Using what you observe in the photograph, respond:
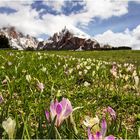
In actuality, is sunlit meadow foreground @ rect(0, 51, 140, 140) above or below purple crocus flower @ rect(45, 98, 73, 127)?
below

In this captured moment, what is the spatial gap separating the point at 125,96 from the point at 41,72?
2.48 meters

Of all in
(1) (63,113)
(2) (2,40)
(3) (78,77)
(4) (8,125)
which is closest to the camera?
(4) (8,125)

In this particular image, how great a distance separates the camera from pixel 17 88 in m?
7.28

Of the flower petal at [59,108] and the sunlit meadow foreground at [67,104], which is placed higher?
the flower petal at [59,108]

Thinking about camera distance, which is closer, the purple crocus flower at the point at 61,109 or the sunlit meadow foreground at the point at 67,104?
the purple crocus flower at the point at 61,109

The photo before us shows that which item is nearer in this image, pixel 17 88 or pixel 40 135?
pixel 40 135

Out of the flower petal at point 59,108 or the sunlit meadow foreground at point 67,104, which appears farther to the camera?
the sunlit meadow foreground at point 67,104

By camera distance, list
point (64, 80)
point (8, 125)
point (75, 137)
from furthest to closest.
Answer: point (64, 80)
point (75, 137)
point (8, 125)

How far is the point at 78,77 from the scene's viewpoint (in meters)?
9.85

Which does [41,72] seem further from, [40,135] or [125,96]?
[40,135]

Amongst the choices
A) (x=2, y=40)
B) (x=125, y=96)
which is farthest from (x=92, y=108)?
(x=2, y=40)

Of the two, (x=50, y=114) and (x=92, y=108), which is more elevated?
(x=50, y=114)

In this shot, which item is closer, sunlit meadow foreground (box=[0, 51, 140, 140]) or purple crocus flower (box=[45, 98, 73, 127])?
purple crocus flower (box=[45, 98, 73, 127])

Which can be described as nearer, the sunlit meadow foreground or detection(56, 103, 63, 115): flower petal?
detection(56, 103, 63, 115): flower petal
